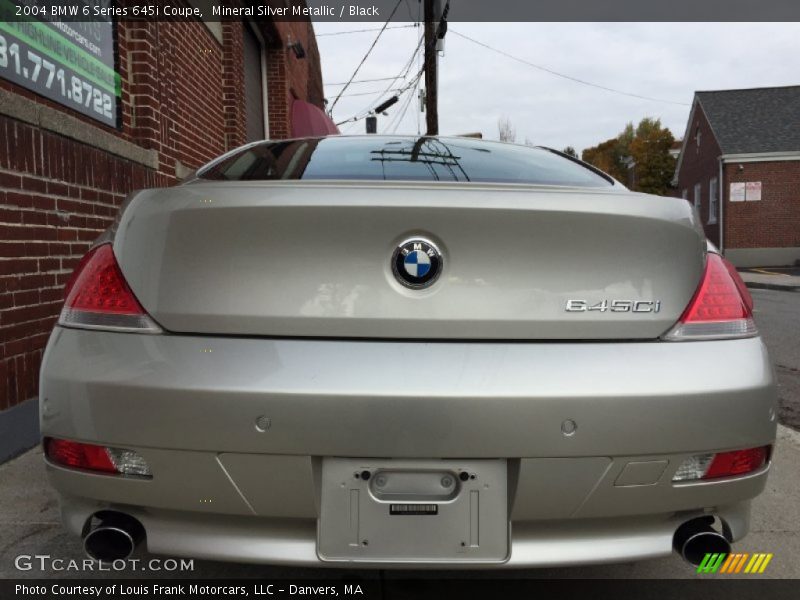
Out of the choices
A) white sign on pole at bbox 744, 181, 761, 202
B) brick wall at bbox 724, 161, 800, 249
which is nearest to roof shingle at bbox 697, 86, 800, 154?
brick wall at bbox 724, 161, 800, 249

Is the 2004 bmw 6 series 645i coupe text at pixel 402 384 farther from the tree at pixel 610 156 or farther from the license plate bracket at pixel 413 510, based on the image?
the tree at pixel 610 156

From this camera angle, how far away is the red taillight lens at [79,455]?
1.61 meters

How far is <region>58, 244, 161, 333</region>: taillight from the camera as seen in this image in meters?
1.61

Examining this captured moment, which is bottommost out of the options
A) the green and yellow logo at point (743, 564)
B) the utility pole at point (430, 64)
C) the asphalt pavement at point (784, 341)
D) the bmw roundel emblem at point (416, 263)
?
A: the asphalt pavement at point (784, 341)

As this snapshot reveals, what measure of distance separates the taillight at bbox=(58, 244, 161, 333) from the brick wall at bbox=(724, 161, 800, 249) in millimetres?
26152

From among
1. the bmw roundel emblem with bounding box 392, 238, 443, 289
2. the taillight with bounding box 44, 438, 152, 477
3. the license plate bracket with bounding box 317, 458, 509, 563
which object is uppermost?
the bmw roundel emblem with bounding box 392, 238, 443, 289

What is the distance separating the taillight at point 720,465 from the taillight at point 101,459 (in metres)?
1.30

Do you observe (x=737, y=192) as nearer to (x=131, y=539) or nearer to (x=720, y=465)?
(x=720, y=465)

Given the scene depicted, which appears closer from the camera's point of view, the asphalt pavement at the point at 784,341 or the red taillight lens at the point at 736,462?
the red taillight lens at the point at 736,462

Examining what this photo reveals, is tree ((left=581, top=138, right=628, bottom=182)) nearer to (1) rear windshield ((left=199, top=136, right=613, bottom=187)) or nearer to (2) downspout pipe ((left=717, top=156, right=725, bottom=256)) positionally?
(2) downspout pipe ((left=717, top=156, right=725, bottom=256))

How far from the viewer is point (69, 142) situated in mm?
3859

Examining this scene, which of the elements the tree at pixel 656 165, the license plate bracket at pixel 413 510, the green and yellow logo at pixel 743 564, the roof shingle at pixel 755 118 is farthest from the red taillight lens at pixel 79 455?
the tree at pixel 656 165

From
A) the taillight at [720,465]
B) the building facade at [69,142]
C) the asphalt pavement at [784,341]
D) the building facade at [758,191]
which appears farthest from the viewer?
the building facade at [758,191]

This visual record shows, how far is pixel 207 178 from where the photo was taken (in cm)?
211
